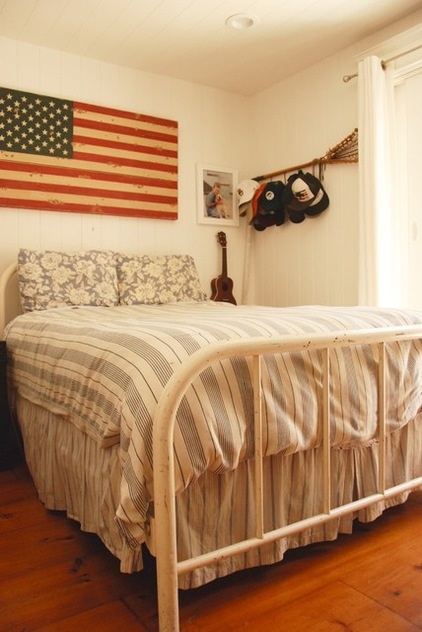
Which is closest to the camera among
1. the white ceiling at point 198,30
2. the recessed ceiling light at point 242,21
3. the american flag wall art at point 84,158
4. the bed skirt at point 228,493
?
the bed skirt at point 228,493

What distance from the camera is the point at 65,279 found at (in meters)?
2.62

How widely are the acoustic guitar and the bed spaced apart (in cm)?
178

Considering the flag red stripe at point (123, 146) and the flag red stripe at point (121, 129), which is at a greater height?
the flag red stripe at point (121, 129)

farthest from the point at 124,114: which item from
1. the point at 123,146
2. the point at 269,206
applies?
the point at 269,206

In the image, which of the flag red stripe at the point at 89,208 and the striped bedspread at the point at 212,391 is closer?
the striped bedspread at the point at 212,391

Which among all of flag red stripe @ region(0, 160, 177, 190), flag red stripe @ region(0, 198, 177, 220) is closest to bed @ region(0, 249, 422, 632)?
flag red stripe @ region(0, 198, 177, 220)

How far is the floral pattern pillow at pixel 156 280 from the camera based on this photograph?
280 cm

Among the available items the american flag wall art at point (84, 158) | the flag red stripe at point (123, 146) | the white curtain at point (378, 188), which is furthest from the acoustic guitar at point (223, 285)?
the white curtain at point (378, 188)

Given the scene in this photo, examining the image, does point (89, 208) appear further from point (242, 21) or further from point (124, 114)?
point (242, 21)

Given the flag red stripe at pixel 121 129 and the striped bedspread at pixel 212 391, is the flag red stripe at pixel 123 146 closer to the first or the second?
the flag red stripe at pixel 121 129

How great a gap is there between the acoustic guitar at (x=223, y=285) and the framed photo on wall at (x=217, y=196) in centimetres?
14

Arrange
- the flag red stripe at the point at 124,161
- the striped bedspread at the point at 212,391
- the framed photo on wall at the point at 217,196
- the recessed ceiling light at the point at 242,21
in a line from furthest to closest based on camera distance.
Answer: the framed photo on wall at the point at 217,196 < the flag red stripe at the point at 124,161 < the recessed ceiling light at the point at 242,21 < the striped bedspread at the point at 212,391

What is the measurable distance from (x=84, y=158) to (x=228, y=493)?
2400mm

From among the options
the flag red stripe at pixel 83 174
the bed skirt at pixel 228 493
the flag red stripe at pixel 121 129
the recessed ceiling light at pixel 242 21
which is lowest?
the bed skirt at pixel 228 493
